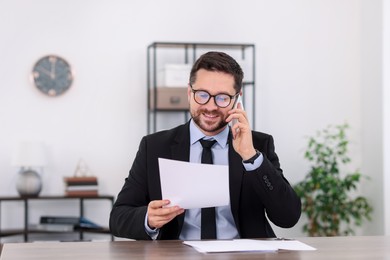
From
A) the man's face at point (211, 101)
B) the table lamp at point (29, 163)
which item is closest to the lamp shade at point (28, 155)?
the table lamp at point (29, 163)

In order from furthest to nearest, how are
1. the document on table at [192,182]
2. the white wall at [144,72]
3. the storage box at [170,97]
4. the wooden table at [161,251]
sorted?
the white wall at [144,72] → the storage box at [170,97] → the document on table at [192,182] → the wooden table at [161,251]

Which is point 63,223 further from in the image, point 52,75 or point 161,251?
point 161,251

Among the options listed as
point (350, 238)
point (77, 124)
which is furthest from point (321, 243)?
point (77, 124)

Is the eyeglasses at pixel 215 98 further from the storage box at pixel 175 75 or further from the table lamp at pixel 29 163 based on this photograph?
the table lamp at pixel 29 163

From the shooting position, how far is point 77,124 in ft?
19.9

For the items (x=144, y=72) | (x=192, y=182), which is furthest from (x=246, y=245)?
(x=144, y=72)

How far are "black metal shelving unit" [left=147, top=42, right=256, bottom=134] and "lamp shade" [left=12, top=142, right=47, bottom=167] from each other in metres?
0.93

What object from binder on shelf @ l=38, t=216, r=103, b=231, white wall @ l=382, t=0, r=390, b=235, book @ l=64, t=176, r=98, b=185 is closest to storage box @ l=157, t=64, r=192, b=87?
book @ l=64, t=176, r=98, b=185

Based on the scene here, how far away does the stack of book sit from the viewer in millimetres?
5820

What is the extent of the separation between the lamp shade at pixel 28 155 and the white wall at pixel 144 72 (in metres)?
0.28

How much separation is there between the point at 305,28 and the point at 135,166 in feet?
11.8

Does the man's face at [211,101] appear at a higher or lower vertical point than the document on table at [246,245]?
higher

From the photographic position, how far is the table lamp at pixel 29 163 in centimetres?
568

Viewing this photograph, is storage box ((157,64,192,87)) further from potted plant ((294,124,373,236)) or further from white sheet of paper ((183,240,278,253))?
white sheet of paper ((183,240,278,253))
